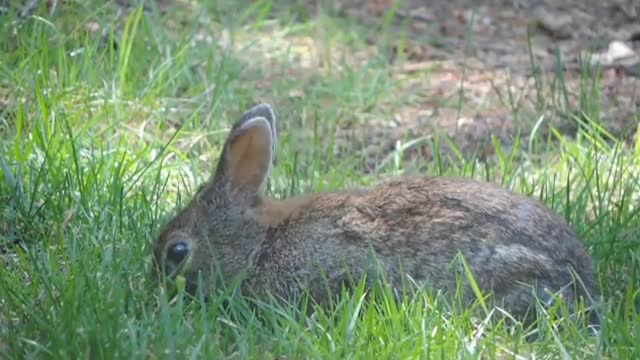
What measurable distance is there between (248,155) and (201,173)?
106 cm

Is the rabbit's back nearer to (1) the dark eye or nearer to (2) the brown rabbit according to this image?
(2) the brown rabbit

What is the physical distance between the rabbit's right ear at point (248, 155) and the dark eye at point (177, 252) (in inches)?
10.8

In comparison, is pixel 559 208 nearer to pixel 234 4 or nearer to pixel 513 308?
pixel 513 308

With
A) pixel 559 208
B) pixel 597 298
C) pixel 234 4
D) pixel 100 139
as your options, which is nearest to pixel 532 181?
pixel 559 208

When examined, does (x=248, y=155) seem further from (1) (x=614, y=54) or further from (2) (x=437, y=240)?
(1) (x=614, y=54)

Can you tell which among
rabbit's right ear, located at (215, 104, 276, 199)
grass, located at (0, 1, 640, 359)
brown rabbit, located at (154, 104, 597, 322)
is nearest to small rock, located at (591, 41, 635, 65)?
grass, located at (0, 1, 640, 359)

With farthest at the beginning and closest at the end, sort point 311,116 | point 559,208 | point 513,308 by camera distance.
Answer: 1. point 311,116
2. point 559,208
3. point 513,308

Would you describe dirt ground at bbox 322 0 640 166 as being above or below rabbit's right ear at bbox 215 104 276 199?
below

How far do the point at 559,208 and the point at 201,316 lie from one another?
1.96 meters

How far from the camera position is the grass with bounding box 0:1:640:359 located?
14.7 ft

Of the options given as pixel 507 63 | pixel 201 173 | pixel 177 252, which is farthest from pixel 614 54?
pixel 177 252

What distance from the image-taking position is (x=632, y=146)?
697 cm

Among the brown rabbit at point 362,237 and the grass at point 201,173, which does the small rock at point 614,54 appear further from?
the brown rabbit at point 362,237

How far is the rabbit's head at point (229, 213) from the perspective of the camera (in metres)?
5.42
